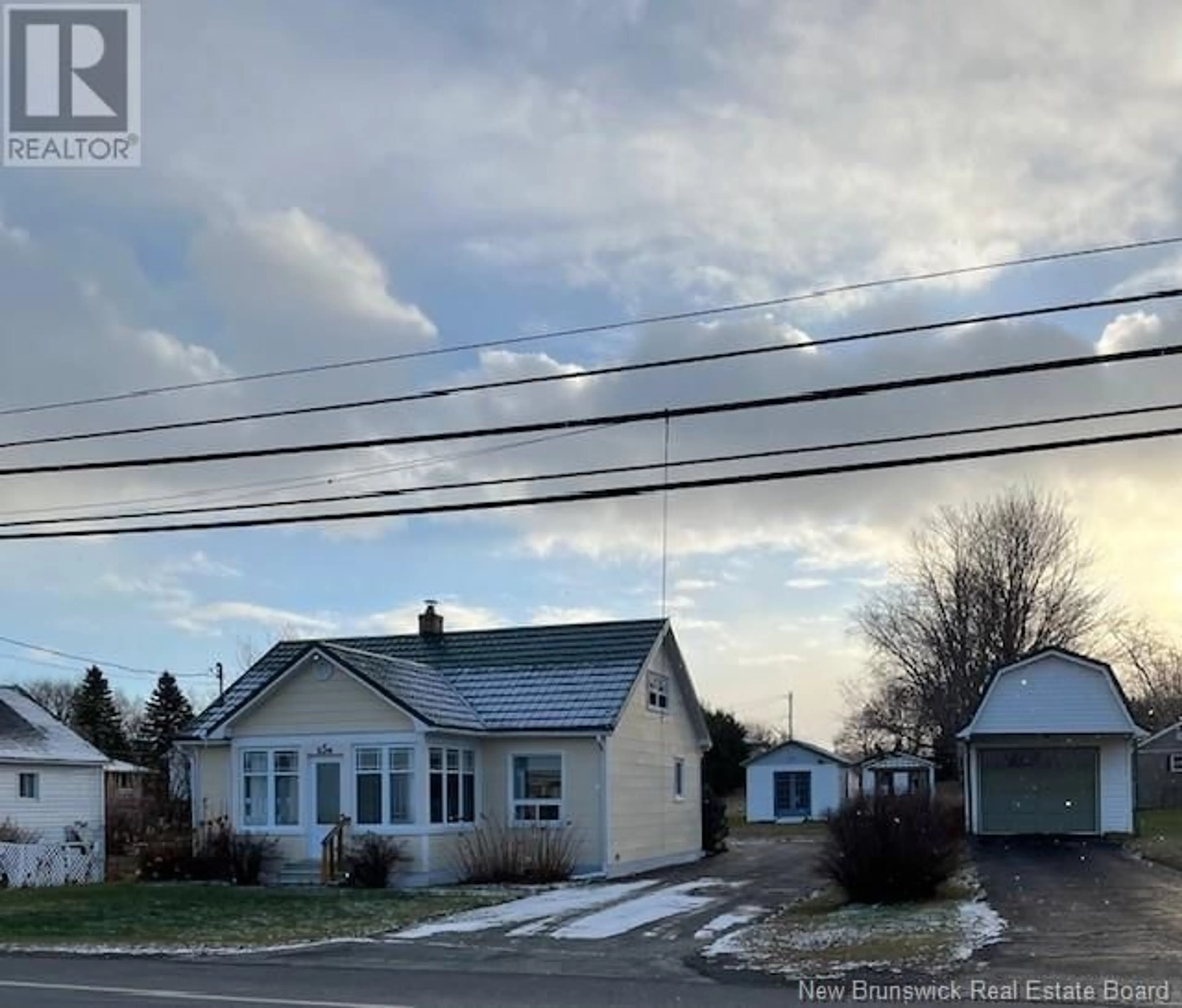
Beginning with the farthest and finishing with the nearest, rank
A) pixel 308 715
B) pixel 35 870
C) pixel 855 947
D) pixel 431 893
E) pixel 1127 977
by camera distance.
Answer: pixel 35 870
pixel 308 715
pixel 431 893
pixel 855 947
pixel 1127 977

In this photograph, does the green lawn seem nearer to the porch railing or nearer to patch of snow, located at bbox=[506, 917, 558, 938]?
the porch railing

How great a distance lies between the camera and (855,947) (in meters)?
15.5

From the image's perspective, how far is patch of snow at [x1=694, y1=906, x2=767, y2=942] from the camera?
18109 mm

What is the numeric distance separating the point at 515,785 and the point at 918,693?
3821cm

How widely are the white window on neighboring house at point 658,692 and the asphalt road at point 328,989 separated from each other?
17369 mm

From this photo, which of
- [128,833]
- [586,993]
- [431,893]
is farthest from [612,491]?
[128,833]

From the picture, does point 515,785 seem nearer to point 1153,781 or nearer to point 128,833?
point 128,833

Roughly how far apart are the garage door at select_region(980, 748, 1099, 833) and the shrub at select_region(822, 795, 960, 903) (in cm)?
2136

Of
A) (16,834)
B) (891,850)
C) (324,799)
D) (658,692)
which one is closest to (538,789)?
(324,799)

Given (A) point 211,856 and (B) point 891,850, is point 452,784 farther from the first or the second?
(B) point 891,850

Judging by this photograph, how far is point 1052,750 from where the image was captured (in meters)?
40.8

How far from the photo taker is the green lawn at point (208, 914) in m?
18.7

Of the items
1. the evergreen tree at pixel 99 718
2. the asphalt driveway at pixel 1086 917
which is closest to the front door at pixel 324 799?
the asphalt driveway at pixel 1086 917

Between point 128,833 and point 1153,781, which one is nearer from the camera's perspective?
point 128,833
